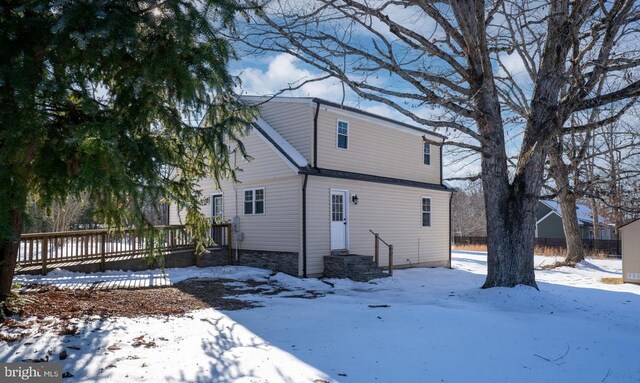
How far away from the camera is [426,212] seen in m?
17.3

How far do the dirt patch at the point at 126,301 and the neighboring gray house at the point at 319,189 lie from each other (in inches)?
121

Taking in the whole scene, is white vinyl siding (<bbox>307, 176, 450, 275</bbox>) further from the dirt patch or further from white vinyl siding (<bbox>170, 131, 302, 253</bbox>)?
the dirt patch

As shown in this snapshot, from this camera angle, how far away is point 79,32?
3.88 metres

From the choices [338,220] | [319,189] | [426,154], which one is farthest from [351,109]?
[426,154]

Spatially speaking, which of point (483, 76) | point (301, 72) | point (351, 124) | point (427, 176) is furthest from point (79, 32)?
point (427, 176)

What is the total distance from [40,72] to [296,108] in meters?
9.85

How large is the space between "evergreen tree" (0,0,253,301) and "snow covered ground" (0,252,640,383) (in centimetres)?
139

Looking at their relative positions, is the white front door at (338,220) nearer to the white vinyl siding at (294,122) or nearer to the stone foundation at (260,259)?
the stone foundation at (260,259)

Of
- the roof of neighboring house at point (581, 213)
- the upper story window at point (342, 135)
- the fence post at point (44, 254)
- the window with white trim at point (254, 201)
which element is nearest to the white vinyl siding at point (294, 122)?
the upper story window at point (342, 135)

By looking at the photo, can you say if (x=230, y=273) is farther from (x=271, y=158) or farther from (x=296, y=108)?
(x=296, y=108)

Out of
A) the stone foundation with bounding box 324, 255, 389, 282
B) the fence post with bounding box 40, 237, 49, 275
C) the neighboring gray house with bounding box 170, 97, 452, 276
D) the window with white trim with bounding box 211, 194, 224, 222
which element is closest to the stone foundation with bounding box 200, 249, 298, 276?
the neighboring gray house with bounding box 170, 97, 452, 276

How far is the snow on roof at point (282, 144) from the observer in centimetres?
1277

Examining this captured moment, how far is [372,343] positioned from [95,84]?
4454 mm

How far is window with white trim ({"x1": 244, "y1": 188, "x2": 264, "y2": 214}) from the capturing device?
14.0 metres
